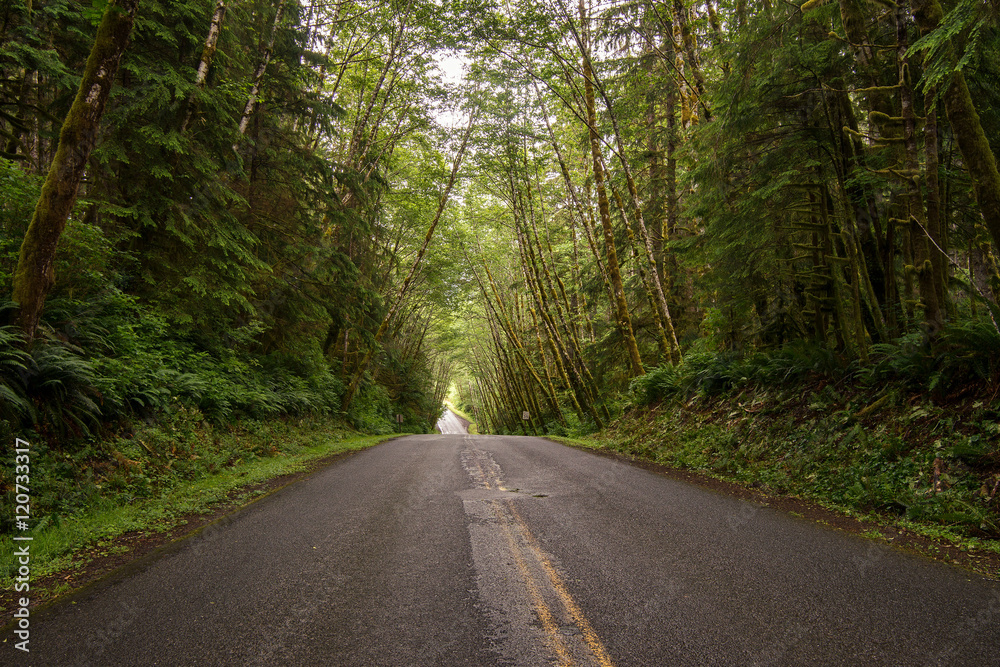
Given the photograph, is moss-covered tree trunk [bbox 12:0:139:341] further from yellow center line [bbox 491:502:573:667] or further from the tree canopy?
yellow center line [bbox 491:502:573:667]

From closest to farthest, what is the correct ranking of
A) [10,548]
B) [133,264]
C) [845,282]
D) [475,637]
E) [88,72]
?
[475,637] < [10,548] < [88,72] < [845,282] < [133,264]

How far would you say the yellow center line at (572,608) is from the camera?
1945mm

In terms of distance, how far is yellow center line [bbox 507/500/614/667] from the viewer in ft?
6.38

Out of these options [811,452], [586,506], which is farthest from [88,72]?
[811,452]

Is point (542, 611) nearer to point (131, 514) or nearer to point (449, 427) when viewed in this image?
point (131, 514)

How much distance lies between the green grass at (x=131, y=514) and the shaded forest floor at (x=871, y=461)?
603cm

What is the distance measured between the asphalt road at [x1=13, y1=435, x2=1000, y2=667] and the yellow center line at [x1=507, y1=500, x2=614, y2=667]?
0.6 inches

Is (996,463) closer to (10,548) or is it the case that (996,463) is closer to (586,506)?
(586,506)

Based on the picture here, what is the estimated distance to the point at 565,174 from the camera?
1227 centimetres

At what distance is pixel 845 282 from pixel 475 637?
263 inches

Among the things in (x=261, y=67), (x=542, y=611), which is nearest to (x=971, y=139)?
(x=542, y=611)

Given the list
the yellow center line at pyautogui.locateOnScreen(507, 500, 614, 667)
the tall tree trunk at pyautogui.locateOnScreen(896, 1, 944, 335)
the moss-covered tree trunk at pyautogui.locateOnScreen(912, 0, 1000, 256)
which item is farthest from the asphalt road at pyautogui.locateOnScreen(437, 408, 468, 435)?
the moss-covered tree trunk at pyautogui.locateOnScreen(912, 0, 1000, 256)

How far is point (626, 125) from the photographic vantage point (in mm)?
12578

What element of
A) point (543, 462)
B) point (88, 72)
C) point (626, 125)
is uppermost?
point (626, 125)
